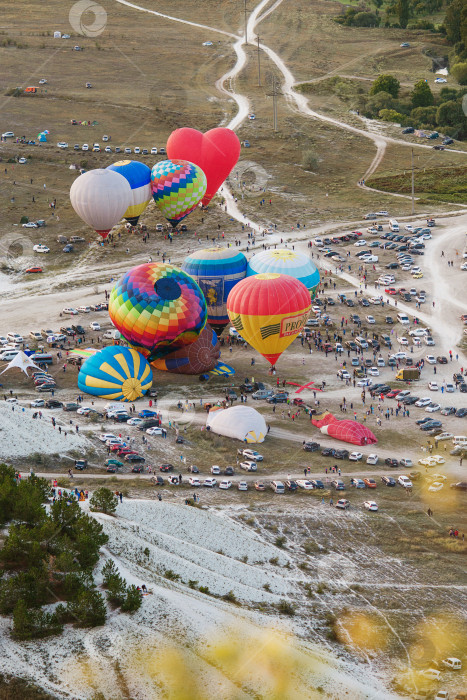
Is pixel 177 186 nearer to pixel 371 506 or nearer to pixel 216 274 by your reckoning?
pixel 216 274

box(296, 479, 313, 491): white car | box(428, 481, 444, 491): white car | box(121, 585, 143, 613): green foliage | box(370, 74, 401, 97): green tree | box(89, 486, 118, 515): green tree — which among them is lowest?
box(428, 481, 444, 491): white car

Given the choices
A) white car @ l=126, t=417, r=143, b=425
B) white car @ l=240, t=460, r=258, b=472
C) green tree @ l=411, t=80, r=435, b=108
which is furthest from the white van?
green tree @ l=411, t=80, r=435, b=108

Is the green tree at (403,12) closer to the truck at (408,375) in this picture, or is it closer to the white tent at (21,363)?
the truck at (408,375)

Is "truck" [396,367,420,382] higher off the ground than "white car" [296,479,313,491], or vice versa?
"white car" [296,479,313,491]

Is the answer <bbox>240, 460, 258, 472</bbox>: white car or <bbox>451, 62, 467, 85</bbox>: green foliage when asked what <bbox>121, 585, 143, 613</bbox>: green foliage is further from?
<bbox>451, 62, 467, 85</bbox>: green foliage

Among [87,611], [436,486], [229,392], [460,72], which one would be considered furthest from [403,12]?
[87,611]

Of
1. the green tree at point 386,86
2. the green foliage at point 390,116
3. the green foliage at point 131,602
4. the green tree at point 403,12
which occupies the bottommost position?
the green foliage at point 131,602

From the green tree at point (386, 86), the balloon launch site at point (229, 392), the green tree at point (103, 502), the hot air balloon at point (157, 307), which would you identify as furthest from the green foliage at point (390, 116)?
the green tree at point (103, 502)
